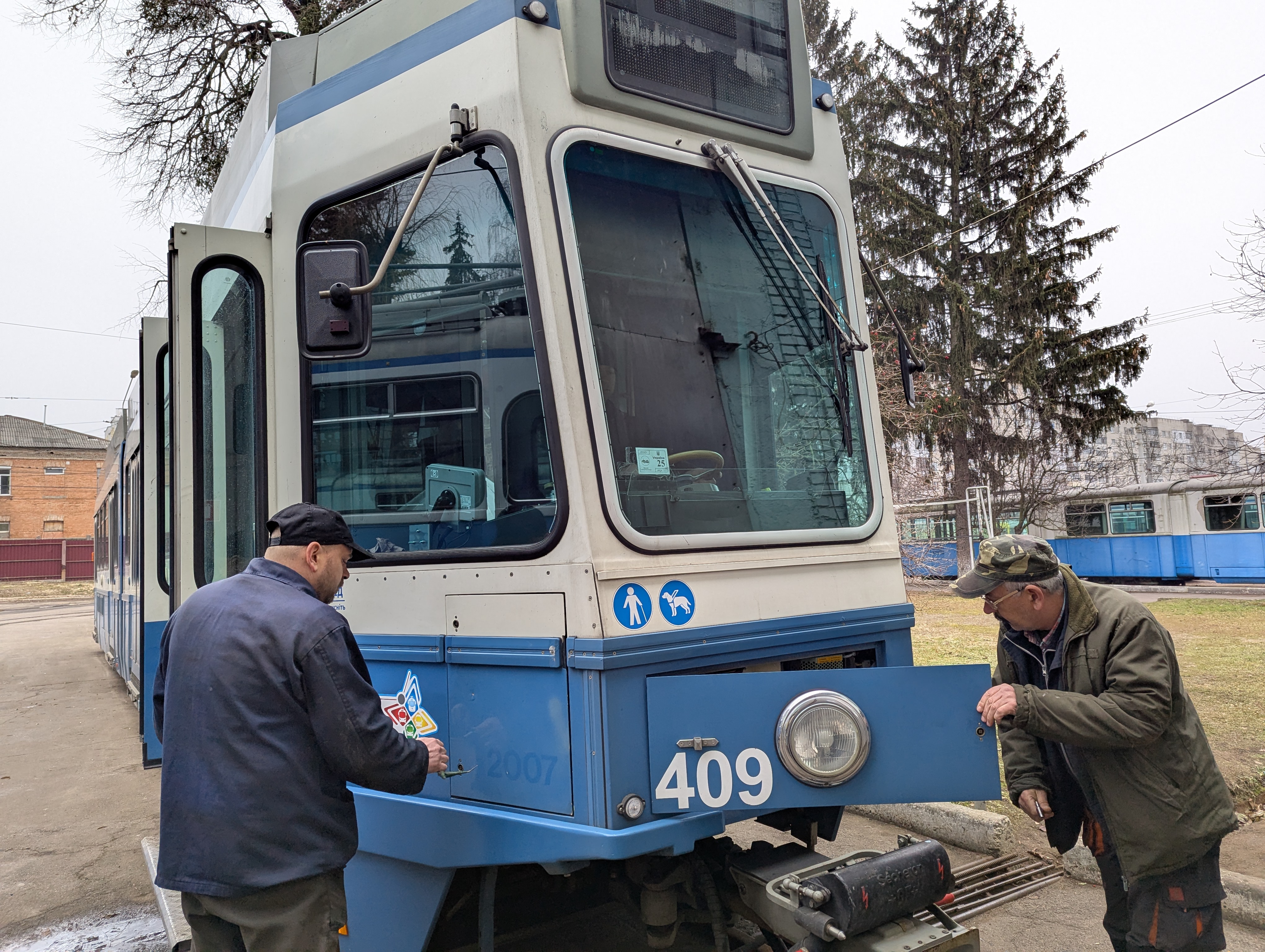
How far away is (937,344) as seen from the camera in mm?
23703

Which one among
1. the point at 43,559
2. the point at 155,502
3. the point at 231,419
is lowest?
the point at 155,502

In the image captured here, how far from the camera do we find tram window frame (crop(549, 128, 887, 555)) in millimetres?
2535

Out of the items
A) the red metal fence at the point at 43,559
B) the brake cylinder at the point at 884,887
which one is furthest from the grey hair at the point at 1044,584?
the red metal fence at the point at 43,559

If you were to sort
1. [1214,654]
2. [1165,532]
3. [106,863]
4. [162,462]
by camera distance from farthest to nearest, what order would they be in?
[1165,532], [1214,654], [106,863], [162,462]

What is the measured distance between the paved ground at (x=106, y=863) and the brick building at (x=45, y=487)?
46067mm

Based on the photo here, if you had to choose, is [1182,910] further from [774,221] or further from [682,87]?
[682,87]

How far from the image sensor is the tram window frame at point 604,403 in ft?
8.32

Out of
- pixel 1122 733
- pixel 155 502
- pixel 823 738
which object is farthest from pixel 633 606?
pixel 155 502

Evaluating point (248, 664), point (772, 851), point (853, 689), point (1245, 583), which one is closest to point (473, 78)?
point (248, 664)

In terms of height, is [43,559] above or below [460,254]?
above

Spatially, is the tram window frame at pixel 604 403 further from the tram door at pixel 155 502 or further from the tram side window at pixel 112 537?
the tram side window at pixel 112 537

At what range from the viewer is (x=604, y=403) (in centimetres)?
259

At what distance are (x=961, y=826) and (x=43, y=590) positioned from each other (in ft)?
140

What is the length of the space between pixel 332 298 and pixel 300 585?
0.83 meters
